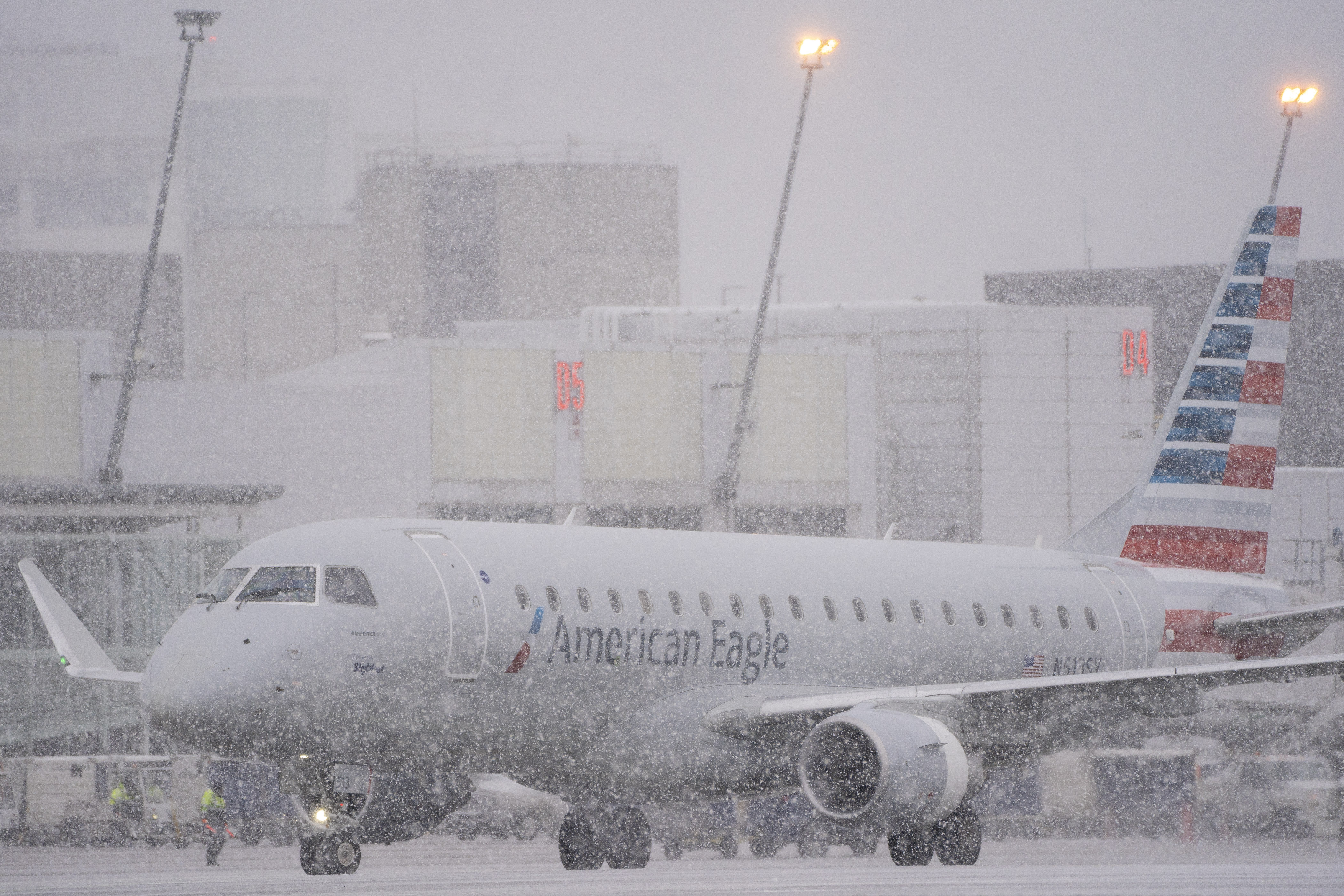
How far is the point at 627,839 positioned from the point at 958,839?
4.73m

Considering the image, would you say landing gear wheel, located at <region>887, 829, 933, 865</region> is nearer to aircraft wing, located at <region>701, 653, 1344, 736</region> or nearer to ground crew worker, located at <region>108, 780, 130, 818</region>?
aircraft wing, located at <region>701, 653, 1344, 736</region>

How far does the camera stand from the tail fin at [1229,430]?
107 ft

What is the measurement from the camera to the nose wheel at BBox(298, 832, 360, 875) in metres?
20.7

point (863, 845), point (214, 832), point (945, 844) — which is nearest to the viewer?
point (945, 844)

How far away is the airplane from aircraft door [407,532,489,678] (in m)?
0.03

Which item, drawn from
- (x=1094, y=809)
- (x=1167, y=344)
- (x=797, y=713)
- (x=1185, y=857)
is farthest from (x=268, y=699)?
(x=1167, y=344)

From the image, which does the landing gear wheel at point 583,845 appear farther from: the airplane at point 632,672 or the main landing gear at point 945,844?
the main landing gear at point 945,844

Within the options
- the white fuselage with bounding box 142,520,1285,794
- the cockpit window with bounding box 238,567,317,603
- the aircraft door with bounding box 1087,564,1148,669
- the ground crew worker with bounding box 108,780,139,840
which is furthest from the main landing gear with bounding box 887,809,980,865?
the ground crew worker with bounding box 108,780,139,840

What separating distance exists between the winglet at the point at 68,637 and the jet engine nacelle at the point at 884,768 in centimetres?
931

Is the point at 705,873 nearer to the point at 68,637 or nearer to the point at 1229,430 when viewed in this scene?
the point at 68,637

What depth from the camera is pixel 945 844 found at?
978 inches

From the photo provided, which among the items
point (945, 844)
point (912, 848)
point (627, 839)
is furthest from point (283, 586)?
point (945, 844)

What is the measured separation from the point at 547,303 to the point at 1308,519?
48.8 m

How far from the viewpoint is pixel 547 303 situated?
103938mm
